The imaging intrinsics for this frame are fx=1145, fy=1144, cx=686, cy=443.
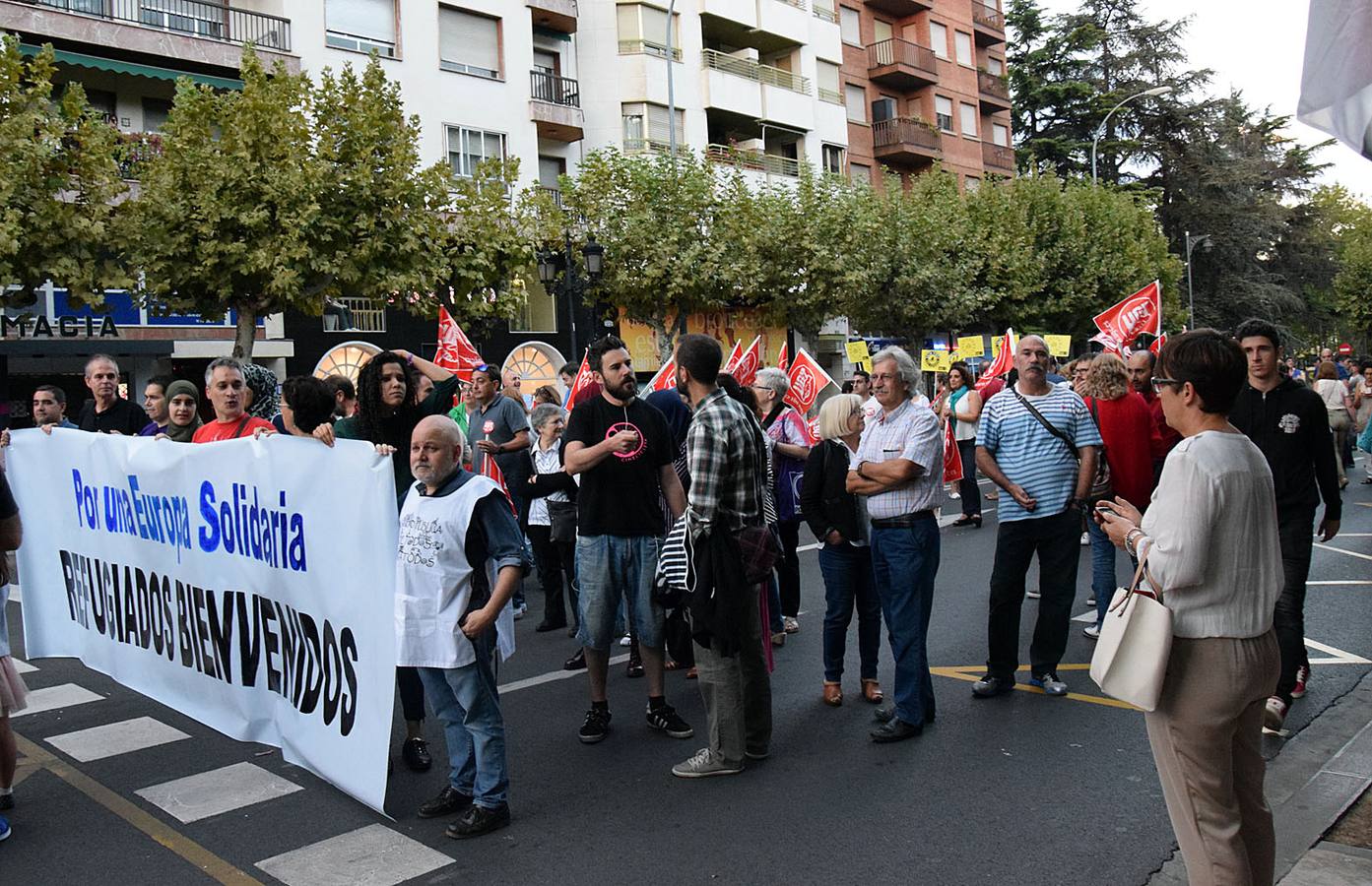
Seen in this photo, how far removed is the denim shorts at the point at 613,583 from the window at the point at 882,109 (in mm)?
38900

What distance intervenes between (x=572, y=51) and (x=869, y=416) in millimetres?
27644

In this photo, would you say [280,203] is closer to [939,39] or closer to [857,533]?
[857,533]

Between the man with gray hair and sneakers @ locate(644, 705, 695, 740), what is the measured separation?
0.95 metres

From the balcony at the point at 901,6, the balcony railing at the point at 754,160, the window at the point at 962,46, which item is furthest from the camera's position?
the window at the point at 962,46

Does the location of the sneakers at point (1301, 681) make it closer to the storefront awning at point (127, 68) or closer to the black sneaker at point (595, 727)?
the black sneaker at point (595, 727)

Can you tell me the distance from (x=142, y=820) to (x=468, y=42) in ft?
85.1

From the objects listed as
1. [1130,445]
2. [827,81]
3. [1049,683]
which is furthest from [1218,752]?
[827,81]

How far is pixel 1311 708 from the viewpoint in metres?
5.82

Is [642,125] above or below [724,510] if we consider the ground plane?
above

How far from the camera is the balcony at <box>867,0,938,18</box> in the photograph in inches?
1687

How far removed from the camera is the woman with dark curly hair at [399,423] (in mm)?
5461

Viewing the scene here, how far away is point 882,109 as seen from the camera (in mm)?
42031

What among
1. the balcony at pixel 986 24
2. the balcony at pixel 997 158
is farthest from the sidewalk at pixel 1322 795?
the balcony at pixel 986 24

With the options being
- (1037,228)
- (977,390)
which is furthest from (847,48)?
(977,390)
